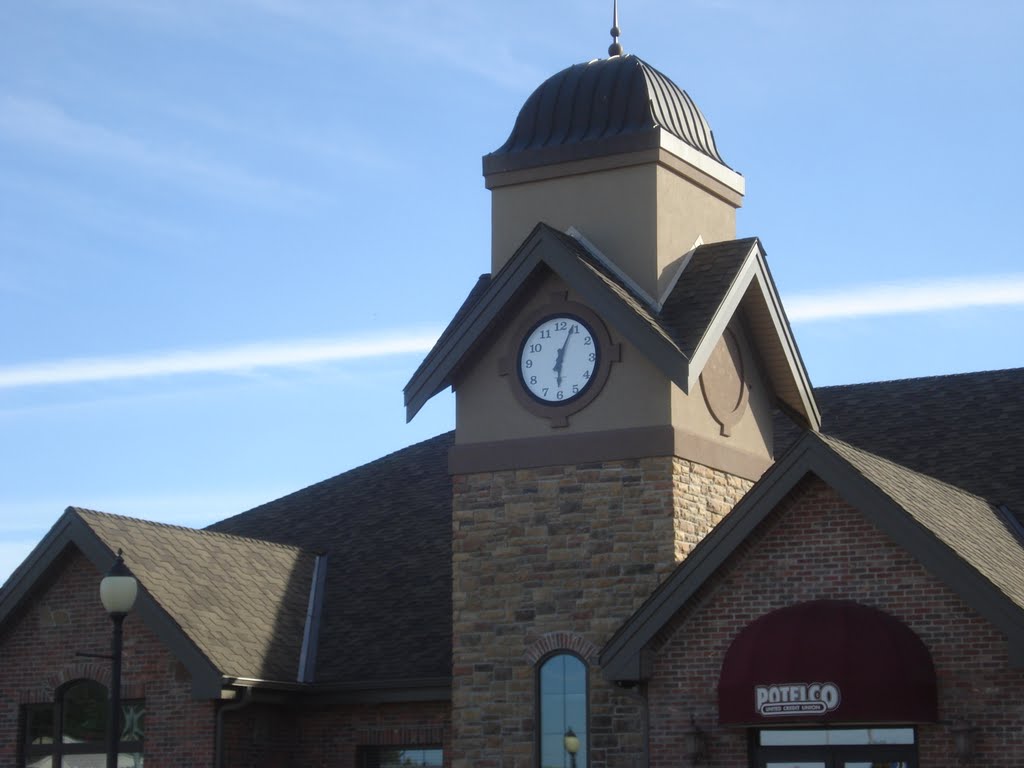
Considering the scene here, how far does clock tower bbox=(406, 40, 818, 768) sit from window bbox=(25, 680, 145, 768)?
4737 mm

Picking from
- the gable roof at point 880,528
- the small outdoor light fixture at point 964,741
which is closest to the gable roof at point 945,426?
the gable roof at point 880,528

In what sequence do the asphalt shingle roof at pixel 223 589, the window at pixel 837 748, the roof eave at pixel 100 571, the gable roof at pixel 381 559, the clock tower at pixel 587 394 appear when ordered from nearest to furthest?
the window at pixel 837 748 → the clock tower at pixel 587 394 → the roof eave at pixel 100 571 → the asphalt shingle roof at pixel 223 589 → the gable roof at pixel 381 559

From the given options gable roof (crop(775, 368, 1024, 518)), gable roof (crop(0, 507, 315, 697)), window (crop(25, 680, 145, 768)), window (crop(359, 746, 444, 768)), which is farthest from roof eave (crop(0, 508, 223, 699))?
gable roof (crop(775, 368, 1024, 518))

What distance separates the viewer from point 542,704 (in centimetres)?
2461

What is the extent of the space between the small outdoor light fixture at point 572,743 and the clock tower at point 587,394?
0.10 feet

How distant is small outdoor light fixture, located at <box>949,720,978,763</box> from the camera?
20109 mm

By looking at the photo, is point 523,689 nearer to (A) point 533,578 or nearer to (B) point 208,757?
(A) point 533,578

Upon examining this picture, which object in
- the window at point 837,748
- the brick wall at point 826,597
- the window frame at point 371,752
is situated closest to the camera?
the brick wall at point 826,597

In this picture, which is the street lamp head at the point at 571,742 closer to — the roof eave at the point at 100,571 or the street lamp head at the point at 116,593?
the roof eave at the point at 100,571

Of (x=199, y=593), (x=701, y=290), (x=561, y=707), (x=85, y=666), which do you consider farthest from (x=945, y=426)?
(x=85, y=666)

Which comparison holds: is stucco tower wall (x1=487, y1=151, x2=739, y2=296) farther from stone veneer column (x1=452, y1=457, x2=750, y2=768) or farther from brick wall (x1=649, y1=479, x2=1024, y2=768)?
brick wall (x1=649, y1=479, x2=1024, y2=768)

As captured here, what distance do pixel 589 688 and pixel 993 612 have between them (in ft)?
19.8

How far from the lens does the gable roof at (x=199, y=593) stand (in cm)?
2552

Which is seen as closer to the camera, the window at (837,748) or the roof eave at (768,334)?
the window at (837,748)
